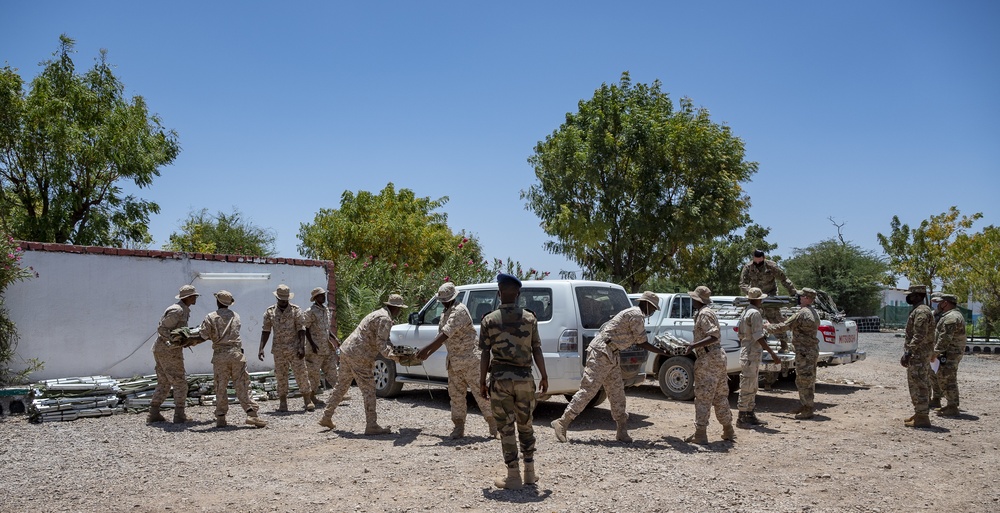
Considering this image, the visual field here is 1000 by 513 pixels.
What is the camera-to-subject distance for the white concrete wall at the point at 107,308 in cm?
1046

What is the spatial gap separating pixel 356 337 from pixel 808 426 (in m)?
5.70

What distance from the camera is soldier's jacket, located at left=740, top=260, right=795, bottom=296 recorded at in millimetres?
11516

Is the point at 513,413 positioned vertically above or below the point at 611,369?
below

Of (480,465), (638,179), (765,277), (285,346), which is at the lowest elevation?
(480,465)

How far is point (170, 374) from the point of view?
29.8 ft

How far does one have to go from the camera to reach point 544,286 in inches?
367

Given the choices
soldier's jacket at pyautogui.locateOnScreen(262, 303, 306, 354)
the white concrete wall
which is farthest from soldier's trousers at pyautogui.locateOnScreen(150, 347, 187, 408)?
the white concrete wall

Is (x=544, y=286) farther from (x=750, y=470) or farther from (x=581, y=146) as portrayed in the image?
Result: (x=581, y=146)

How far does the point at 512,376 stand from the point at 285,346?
17.6 feet

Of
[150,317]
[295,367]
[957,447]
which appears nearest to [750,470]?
[957,447]

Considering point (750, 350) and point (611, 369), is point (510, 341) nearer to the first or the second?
point (611, 369)

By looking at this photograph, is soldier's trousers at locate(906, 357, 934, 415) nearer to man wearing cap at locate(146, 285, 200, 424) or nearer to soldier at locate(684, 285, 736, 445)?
soldier at locate(684, 285, 736, 445)

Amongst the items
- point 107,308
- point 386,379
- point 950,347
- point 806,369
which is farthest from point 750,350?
point 107,308

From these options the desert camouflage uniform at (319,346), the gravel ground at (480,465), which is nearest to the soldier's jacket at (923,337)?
Answer: the gravel ground at (480,465)
